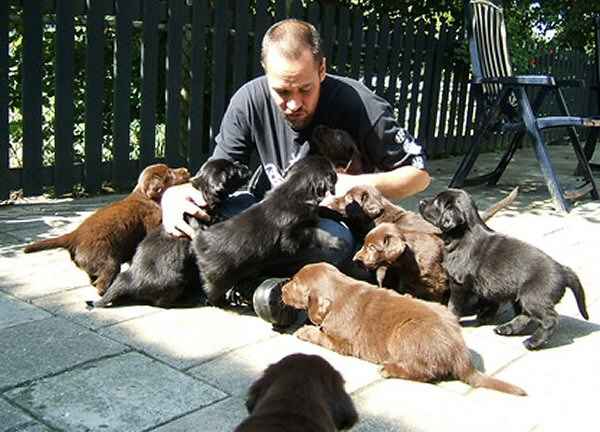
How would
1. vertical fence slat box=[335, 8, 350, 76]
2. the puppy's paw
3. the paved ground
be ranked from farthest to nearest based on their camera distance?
vertical fence slat box=[335, 8, 350, 76], the puppy's paw, the paved ground

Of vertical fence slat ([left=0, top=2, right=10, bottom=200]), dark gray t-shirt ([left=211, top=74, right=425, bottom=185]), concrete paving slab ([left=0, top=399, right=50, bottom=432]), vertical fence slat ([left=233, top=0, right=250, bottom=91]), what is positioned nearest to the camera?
concrete paving slab ([left=0, top=399, right=50, bottom=432])

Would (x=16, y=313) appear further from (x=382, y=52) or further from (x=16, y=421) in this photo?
(x=382, y=52)

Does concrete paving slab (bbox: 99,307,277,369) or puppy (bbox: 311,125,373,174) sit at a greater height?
puppy (bbox: 311,125,373,174)

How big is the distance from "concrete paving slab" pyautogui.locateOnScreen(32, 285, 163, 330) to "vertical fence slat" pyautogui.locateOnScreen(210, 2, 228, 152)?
384cm

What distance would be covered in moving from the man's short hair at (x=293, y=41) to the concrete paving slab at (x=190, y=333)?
142 centimetres

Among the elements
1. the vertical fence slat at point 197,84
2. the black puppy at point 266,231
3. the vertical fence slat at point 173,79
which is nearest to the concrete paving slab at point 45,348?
the black puppy at point 266,231

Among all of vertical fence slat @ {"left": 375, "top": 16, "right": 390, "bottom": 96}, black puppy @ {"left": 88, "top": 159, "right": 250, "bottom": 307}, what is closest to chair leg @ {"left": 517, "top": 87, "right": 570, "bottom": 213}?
vertical fence slat @ {"left": 375, "top": 16, "right": 390, "bottom": 96}

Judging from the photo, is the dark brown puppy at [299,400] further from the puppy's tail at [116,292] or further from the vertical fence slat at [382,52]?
the vertical fence slat at [382,52]

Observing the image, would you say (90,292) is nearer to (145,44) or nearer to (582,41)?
(145,44)

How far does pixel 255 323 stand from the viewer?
156 inches

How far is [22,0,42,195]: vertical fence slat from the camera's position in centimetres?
629

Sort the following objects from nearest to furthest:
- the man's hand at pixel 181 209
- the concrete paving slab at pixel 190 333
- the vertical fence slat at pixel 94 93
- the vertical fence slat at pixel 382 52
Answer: the concrete paving slab at pixel 190 333
the man's hand at pixel 181 209
the vertical fence slat at pixel 94 93
the vertical fence slat at pixel 382 52

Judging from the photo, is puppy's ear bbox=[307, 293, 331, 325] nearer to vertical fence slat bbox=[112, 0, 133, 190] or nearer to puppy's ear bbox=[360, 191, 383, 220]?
puppy's ear bbox=[360, 191, 383, 220]

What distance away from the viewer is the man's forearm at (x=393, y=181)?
432cm
